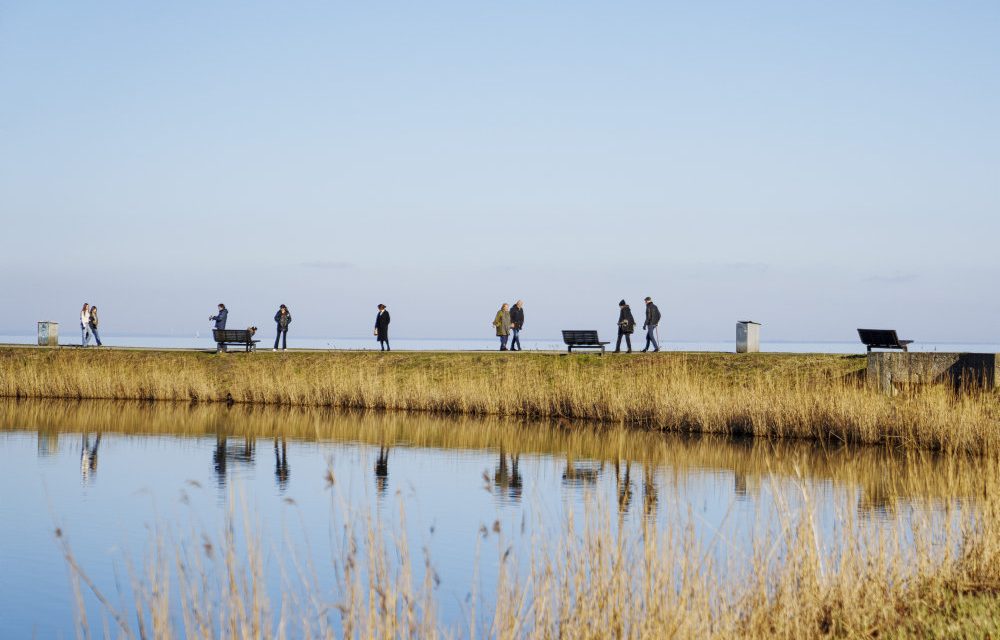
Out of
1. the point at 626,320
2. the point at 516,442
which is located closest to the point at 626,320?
the point at 626,320

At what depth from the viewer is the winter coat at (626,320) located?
101ft

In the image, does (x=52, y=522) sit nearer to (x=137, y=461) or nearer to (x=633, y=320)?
(x=137, y=461)

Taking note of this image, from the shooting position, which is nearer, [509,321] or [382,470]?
[382,470]

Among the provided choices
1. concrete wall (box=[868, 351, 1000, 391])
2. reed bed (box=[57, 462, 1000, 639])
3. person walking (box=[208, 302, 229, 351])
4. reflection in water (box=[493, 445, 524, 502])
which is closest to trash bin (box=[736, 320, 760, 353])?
concrete wall (box=[868, 351, 1000, 391])

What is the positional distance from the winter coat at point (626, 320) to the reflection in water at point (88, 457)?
14254mm

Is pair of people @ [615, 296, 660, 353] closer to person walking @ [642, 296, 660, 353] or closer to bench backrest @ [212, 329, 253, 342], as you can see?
person walking @ [642, 296, 660, 353]

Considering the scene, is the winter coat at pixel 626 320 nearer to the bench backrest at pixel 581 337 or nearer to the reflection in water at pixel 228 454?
the bench backrest at pixel 581 337

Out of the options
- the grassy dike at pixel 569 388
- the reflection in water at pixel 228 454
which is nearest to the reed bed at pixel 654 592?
the reflection in water at pixel 228 454

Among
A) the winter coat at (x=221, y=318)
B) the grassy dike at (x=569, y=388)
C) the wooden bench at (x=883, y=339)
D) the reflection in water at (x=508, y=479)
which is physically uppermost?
the winter coat at (x=221, y=318)

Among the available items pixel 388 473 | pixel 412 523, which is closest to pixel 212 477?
pixel 388 473

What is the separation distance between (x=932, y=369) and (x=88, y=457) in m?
16.4

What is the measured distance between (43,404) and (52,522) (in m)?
17.0

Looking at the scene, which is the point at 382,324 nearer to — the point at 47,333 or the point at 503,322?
the point at 503,322

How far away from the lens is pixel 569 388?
25.6 metres
